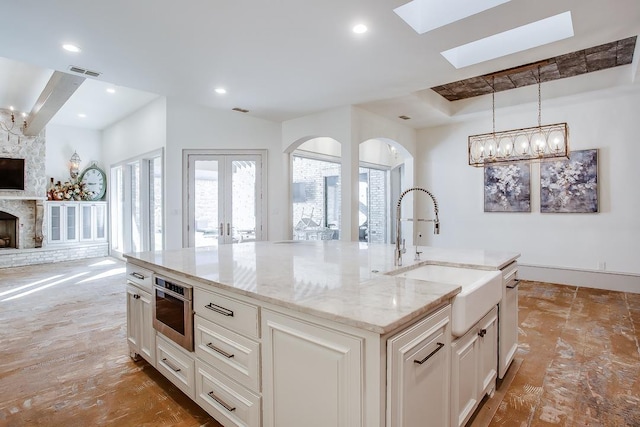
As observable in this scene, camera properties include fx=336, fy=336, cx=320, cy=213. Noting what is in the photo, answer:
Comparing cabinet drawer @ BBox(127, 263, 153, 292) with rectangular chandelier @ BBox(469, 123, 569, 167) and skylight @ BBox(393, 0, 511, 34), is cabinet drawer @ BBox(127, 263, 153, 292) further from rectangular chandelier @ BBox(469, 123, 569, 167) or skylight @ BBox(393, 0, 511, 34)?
rectangular chandelier @ BBox(469, 123, 569, 167)

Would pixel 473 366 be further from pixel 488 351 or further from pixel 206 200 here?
pixel 206 200

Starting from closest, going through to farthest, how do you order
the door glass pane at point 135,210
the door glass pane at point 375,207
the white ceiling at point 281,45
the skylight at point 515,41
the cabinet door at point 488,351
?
the cabinet door at point 488,351
the white ceiling at point 281,45
the skylight at point 515,41
the door glass pane at point 135,210
the door glass pane at point 375,207

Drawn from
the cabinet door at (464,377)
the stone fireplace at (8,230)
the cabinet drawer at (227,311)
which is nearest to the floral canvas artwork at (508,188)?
the cabinet door at (464,377)

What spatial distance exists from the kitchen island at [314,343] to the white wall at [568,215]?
146 inches

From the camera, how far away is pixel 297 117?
208 inches

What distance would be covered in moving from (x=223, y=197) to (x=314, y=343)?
4.55 meters

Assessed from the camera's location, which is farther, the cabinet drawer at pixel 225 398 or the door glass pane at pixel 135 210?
the door glass pane at pixel 135 210

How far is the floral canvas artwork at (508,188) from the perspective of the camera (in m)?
5.33

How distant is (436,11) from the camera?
2.68 m

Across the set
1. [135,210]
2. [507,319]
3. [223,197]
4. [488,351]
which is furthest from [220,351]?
[135,210]

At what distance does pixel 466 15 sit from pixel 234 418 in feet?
10.0

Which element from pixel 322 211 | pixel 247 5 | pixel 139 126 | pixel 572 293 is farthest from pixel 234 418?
pixel 139 126

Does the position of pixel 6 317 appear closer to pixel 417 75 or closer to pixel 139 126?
pixel 139 126

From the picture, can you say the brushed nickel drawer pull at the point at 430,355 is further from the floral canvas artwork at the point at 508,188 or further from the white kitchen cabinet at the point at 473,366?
the floral canvas artwork at the point at 508,188
